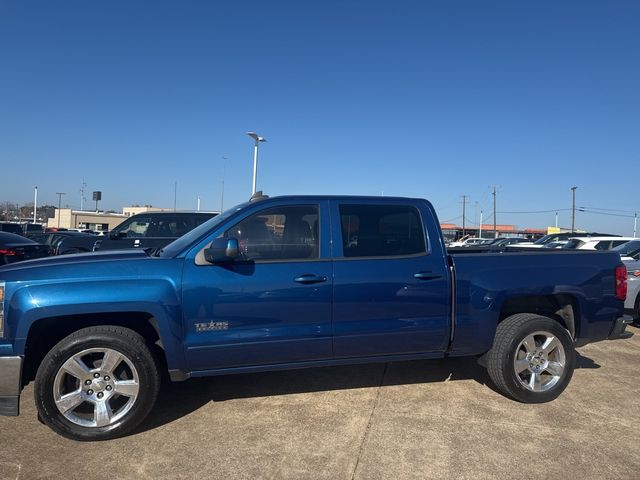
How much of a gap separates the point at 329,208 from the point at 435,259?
3.44ft

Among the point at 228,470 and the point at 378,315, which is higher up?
the point at 378,315

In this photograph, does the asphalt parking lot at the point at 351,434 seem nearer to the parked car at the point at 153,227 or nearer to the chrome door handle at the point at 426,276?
the chrome door handle at the point at 426,276

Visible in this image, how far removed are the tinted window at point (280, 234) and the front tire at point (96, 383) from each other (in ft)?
3.69

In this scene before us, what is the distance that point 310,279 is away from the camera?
373 cm

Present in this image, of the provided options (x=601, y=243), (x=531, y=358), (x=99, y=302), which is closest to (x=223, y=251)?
Answer: (x=99, y=302)

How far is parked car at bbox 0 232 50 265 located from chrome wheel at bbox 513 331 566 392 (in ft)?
28.4

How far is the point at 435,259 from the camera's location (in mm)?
4074

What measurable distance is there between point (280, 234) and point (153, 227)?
6.15 meters

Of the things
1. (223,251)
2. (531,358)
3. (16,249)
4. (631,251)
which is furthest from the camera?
(631,251)

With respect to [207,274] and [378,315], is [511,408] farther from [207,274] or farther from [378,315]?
[207,274]

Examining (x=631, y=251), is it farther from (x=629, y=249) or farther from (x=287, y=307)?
(x=287, y=307)

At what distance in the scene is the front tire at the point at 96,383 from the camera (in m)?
3.35

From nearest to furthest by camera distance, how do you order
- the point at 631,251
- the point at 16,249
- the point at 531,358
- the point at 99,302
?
1. the point at 99,302
2. the point at 531,358
3. the point at 16,249
4. the point at 631,251

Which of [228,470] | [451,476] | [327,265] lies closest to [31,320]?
[228,470]
